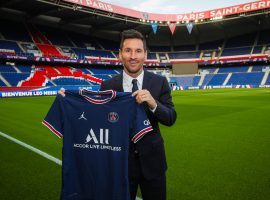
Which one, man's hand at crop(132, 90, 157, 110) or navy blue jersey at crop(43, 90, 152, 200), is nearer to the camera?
man's hand at crop(132, 90, 157, 110)

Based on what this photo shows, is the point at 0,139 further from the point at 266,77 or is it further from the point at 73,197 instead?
the point at 266,77

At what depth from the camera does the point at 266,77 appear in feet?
158

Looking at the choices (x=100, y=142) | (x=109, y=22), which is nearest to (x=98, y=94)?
(x=100, y=142)

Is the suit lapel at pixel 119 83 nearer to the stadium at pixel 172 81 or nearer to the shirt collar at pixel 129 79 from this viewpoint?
the shirt collar at pixel 129 79

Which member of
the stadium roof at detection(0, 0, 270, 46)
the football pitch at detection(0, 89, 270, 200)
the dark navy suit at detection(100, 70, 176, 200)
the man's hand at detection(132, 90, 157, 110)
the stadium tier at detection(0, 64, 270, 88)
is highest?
the stadium roof at detection(0, 0, 270, 46)

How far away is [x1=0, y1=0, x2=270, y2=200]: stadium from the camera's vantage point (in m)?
4.78

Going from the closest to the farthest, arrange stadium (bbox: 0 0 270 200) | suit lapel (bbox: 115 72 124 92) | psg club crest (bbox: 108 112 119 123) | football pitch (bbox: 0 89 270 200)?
1. psg club crest (bbox: 108 112 119 123)
2. suit lapel (bbox: 115 72 124 92)
3. football pitch (bbox: 0 89 270 200)
4. stadium (bbox: 0 0 270 200)

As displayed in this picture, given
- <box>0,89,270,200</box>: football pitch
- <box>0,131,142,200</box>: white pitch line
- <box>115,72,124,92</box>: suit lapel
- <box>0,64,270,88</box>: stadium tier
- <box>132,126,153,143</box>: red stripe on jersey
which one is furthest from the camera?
<box>0,64,270,88</box>: stadium tier

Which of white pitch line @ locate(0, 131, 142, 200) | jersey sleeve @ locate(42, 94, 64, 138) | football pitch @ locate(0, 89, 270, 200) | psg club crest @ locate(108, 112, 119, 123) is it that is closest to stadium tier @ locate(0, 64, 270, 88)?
white pitch line @ locate(0, 131, 142, 200)

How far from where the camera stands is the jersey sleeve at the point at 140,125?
2388 mm

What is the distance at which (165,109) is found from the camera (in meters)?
2.36

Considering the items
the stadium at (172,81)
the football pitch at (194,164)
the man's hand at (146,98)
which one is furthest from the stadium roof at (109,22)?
the man's hand at (146,98)

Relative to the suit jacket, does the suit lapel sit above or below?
above

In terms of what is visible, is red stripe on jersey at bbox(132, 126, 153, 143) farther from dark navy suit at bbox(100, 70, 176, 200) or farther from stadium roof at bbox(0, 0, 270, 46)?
stadium roof at bbox(0, 0, 270, 46)
